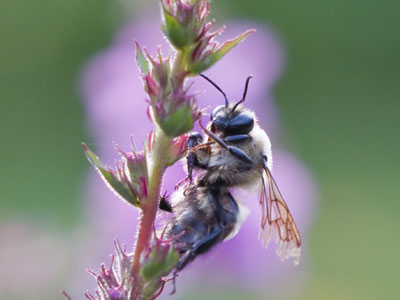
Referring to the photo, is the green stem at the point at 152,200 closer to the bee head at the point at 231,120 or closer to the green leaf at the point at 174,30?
the green leaf at the point at 174,30

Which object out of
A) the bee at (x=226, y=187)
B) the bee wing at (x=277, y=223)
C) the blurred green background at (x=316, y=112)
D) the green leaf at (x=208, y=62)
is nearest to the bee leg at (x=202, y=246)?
the bee at (x=226, y=187)

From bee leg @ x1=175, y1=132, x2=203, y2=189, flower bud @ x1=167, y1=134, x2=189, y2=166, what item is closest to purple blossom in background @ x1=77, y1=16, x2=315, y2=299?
bee leg @ x1=175, y1=132, x2=203, y2=189

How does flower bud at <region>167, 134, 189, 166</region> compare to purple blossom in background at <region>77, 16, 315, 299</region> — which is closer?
flower bud at <region>167, 134, 189, 166</region>

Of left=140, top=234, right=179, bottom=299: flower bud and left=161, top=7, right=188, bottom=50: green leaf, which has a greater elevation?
left=161, top=7, right=188, bottom=50: green leaf

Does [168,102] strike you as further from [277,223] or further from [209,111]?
[209,111]

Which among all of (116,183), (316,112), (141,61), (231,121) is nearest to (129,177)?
(116,183)

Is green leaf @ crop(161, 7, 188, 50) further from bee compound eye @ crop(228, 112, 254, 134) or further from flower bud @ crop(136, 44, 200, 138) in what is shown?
bee compound eye @ crop(228, 112, 254, 134)
